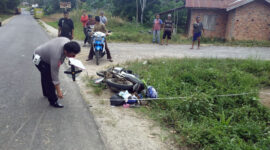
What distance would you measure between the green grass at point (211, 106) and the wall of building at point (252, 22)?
1240cm

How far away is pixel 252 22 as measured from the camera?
734 inches

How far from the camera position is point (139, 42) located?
1576 cm

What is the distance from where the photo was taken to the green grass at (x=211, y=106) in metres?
3.61

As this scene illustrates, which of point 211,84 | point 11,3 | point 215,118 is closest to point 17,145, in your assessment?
point 215,118

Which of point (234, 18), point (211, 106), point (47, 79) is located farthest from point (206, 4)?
point (47, 79)

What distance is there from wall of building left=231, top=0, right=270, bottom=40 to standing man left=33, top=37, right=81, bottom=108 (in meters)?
17.8

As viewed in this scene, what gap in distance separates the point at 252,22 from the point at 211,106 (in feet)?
55.3

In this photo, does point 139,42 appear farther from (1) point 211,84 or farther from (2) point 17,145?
(2) point 17,145

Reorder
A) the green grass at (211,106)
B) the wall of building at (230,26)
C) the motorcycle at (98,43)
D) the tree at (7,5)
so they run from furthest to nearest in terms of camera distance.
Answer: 1. the tree at (7,5)
2. the wall of building at (230,26)
3. the motorcycle at (98,43)
4. the green grass at (211,106)

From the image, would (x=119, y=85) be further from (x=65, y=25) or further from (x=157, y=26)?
(x=157, y=26)

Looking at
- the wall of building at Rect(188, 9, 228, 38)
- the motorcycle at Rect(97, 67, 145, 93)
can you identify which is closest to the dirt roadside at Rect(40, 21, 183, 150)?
the motorcycle at Rect(97, 67, 145, 93)

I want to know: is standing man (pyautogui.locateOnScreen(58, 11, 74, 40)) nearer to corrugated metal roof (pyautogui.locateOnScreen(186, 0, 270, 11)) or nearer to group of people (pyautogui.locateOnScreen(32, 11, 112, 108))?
group of people (pyautogui.locateOnScreen(32, 11, 112, 108))

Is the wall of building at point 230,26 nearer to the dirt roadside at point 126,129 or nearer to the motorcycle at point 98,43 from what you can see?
the motorcycle at point 98,43

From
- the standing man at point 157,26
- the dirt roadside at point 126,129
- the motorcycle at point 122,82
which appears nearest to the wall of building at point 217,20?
the standing man at point 157,26
